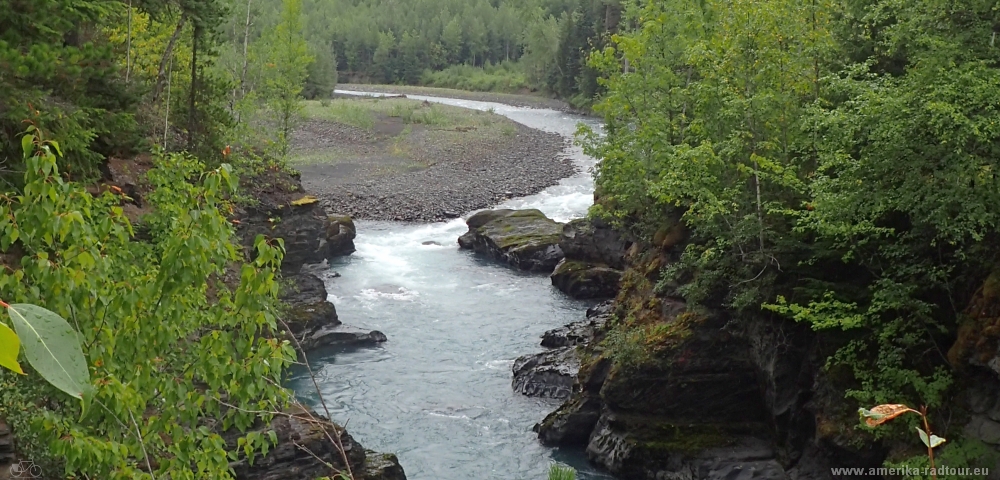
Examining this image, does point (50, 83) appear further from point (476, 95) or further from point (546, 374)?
point (476, 95)

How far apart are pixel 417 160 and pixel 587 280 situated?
90.9 ft

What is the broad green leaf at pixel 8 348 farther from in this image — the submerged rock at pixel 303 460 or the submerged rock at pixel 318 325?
the submerged rock at pixel 318 325

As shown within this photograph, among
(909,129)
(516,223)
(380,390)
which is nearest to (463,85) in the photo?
(516,223)

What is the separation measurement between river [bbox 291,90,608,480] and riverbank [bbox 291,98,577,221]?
20.0 ft

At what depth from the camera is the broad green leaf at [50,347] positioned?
150 cm

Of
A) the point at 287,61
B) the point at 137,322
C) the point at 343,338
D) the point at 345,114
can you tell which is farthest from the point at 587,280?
the point at 345,114

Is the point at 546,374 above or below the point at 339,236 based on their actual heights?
below

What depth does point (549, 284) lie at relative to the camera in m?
31.1

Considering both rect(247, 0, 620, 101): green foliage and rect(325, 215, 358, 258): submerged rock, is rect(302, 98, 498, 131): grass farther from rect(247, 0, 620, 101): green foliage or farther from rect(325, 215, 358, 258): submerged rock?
rect(325, 215, 358, 258): submerged rock

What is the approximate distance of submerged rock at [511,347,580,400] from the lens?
2080 cm

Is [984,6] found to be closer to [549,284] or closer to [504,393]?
[504,393]

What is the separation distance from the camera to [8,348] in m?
1.30

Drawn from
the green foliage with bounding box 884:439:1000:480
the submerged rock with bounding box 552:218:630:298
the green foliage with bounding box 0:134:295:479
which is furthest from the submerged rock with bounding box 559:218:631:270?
the green foliage with bounding box 0:134:295:479

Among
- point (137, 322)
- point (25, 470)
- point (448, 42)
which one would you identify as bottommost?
point (25, 470)
